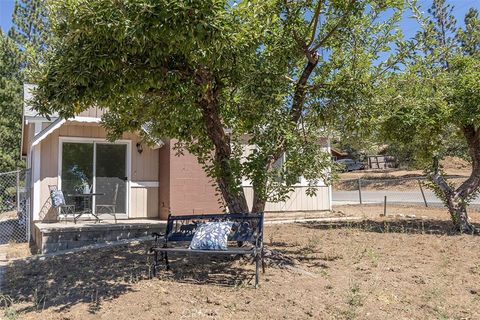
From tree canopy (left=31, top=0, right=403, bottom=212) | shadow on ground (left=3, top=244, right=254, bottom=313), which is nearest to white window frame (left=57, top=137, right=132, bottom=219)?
shadow on ground (left=3, top=244, right=254, bottom=313)

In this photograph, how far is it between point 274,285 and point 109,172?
7197mm

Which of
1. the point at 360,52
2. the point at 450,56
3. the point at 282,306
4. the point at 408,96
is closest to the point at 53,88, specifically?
the point at 282,306

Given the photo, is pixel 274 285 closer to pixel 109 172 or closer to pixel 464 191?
pixel 464 191

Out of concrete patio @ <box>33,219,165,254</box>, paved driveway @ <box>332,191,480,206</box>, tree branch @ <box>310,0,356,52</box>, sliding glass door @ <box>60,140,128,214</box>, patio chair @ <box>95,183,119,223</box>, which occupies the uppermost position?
tree branch @ <box>310,0,356,52</box>

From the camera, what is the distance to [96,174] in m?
11.0

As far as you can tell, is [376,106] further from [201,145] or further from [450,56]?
[450,56]

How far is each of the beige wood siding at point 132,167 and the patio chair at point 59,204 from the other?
20 cm

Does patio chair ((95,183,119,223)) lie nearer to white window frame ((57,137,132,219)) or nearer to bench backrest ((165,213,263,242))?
white window frame ((57,137,132,219))

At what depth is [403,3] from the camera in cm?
622

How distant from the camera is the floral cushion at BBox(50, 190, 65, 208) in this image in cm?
985

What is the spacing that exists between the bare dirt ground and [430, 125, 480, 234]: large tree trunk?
138 cm

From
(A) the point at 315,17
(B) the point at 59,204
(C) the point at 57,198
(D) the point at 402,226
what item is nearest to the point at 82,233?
(B) the point at 59,204

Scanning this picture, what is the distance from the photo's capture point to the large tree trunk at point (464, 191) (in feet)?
30.3

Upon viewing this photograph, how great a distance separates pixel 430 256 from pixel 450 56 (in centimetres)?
464
